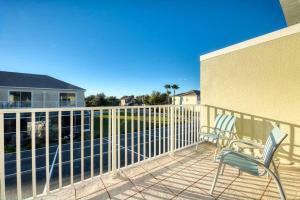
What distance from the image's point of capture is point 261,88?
147 inches

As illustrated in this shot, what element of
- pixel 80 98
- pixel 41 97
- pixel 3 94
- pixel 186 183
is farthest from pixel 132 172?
pixel 80 98

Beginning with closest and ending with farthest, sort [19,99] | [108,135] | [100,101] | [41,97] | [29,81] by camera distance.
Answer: [108,135]
[19,99]
[41,97]
[29,81]
[100,101]

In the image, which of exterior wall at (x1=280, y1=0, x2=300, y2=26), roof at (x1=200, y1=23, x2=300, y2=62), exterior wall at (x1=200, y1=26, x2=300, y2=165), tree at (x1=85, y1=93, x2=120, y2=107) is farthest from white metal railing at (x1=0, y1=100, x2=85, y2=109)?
exterior wall at (x1=280, y1=0, x2=300, y2=26)

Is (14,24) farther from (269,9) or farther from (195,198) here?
(195,198)

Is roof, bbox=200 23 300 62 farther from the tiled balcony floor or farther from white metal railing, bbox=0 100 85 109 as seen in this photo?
white metal railing, bbox=0 100 85 109

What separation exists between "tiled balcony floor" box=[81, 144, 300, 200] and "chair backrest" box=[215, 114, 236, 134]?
0.82 metres

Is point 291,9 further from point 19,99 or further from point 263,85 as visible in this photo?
point 19,99

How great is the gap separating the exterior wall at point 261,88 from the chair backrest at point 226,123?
1.29 feet

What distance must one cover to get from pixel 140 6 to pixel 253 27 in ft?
15.9

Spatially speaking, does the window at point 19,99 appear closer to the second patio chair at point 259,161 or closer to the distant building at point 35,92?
the distant building at point 35,92

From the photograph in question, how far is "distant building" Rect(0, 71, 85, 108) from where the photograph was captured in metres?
17.1

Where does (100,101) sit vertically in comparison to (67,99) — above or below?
below

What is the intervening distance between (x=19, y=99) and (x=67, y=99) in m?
4.34

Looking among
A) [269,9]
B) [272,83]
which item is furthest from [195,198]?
[269,9]
